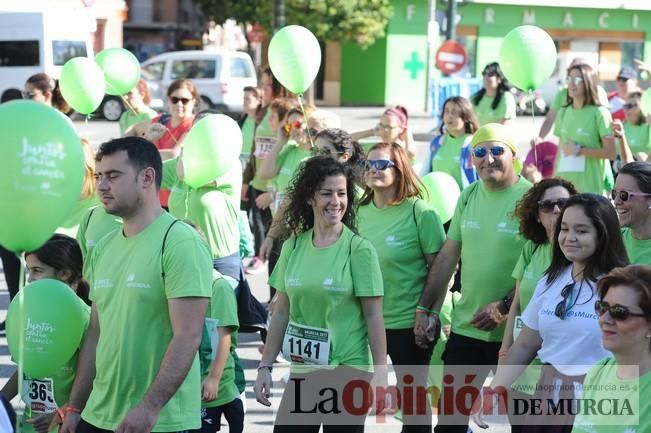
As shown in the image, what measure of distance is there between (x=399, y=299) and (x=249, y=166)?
Answer: 4897mm

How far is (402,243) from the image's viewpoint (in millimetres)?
5703

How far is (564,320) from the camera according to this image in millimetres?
4516

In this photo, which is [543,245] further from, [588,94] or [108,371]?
[588,94]

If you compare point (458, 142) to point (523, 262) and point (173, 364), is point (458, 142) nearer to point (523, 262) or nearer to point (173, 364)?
point (523, 262)

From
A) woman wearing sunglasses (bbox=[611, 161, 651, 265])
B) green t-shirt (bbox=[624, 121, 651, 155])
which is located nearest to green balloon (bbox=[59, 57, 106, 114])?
woman wearing sunglasses (bbox=[611, 161, 651, 265])

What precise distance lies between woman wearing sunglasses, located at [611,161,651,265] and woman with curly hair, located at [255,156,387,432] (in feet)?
3.58

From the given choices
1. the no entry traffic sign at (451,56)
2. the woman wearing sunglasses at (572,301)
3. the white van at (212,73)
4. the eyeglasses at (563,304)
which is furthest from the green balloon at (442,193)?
the white van at (212,73)

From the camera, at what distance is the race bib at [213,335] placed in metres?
5.04

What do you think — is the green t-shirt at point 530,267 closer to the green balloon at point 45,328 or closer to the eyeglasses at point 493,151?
the eyeglasses at point 493,151

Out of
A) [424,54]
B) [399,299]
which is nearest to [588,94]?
[399,299]

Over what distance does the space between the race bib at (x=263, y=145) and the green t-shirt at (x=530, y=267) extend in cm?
498

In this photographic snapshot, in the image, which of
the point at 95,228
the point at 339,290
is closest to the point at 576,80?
the point at 95,228

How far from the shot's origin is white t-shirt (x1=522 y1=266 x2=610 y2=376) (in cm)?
448

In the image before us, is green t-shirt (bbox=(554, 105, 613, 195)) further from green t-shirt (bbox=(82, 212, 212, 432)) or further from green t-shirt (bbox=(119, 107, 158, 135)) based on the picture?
green t-shirt (bbox=(82, 212, 212, 432))
